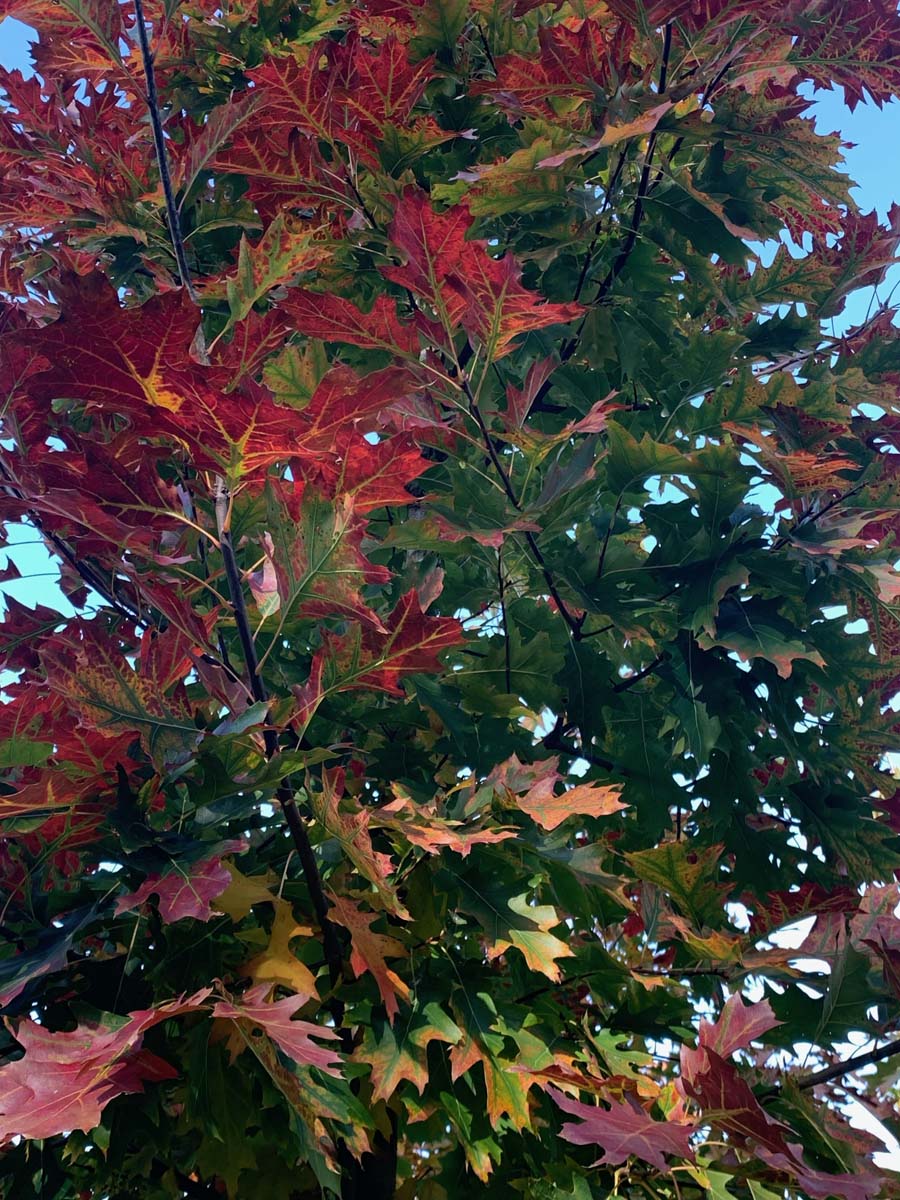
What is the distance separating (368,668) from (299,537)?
0.21 metres

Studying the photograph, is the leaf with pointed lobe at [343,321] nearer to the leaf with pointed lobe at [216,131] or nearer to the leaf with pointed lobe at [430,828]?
the leaf with pointed lobe at [216,131]

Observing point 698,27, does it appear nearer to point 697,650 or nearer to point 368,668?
point 697,650

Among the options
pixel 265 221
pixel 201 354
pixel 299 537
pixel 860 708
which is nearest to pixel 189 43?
pixel 265 221

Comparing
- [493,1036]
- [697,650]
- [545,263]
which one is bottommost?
[493,1036]

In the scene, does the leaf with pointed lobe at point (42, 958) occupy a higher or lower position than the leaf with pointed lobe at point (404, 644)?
lower

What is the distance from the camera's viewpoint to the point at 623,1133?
1031mm

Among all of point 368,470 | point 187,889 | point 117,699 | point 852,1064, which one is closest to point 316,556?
point 368,470

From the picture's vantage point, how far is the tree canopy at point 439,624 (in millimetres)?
1204

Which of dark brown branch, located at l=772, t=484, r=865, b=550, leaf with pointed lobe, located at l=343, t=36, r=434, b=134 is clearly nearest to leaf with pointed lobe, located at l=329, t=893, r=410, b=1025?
dark brown branch, located at l=772, t=484, r=865, b=550

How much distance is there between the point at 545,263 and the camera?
1.86m

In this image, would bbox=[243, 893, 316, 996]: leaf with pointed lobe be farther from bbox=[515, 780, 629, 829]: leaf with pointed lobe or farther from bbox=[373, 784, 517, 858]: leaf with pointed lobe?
bbox=[515, 780, 629, 829]: leaf with pointed lobe

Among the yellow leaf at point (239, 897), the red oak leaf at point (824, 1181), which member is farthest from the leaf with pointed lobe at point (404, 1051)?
the red oak leaf at point (824, 1181)

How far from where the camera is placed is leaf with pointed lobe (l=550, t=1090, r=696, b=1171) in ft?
3.30

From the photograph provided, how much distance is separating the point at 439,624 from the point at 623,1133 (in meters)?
0.64
